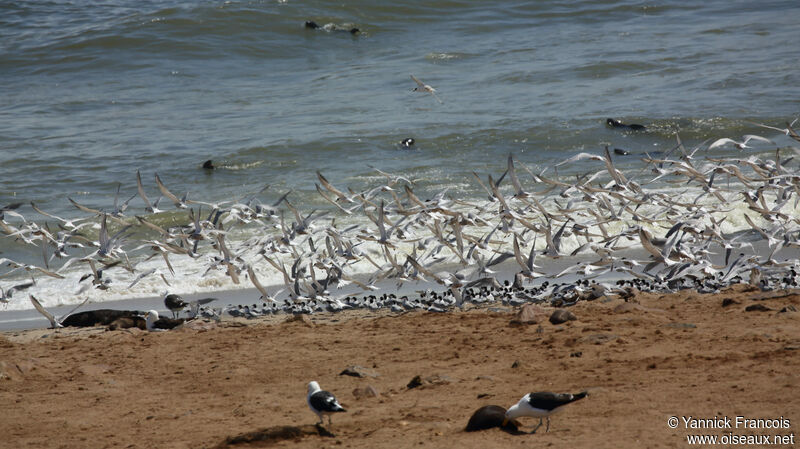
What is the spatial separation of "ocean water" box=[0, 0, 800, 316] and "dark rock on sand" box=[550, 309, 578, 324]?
11.7 ft

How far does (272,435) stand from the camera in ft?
12.6

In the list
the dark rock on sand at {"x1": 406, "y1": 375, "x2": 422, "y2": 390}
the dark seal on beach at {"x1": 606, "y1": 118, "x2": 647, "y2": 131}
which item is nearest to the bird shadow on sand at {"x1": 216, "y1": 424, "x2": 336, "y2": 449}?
the dark rock on sand at {"x1": 406, "y1": 375, "x2": 422, "y2": 390}

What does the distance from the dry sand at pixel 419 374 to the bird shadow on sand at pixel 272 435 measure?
0.03 m

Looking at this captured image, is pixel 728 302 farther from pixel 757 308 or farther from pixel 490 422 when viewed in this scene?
pixel 490 422

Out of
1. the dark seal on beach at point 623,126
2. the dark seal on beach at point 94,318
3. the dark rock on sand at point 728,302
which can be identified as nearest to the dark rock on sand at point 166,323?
the dark seal on beach at point 94,318

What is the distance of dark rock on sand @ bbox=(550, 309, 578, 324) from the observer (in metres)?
5.64

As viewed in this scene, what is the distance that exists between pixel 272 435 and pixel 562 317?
8.27ft

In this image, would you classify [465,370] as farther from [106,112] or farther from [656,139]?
[106,112]

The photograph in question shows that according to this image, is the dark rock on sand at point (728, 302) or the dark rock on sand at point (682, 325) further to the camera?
the dark rock on sand at point (728, 302)

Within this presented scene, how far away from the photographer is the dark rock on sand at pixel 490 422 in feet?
12.3

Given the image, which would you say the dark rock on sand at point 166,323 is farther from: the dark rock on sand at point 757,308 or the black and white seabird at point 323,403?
the dark rock on sand at point 757,308

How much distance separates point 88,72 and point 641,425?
19.2m

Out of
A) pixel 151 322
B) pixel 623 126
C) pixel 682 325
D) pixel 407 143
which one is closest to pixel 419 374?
pixel 682 325

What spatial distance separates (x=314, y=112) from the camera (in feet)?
54.1
